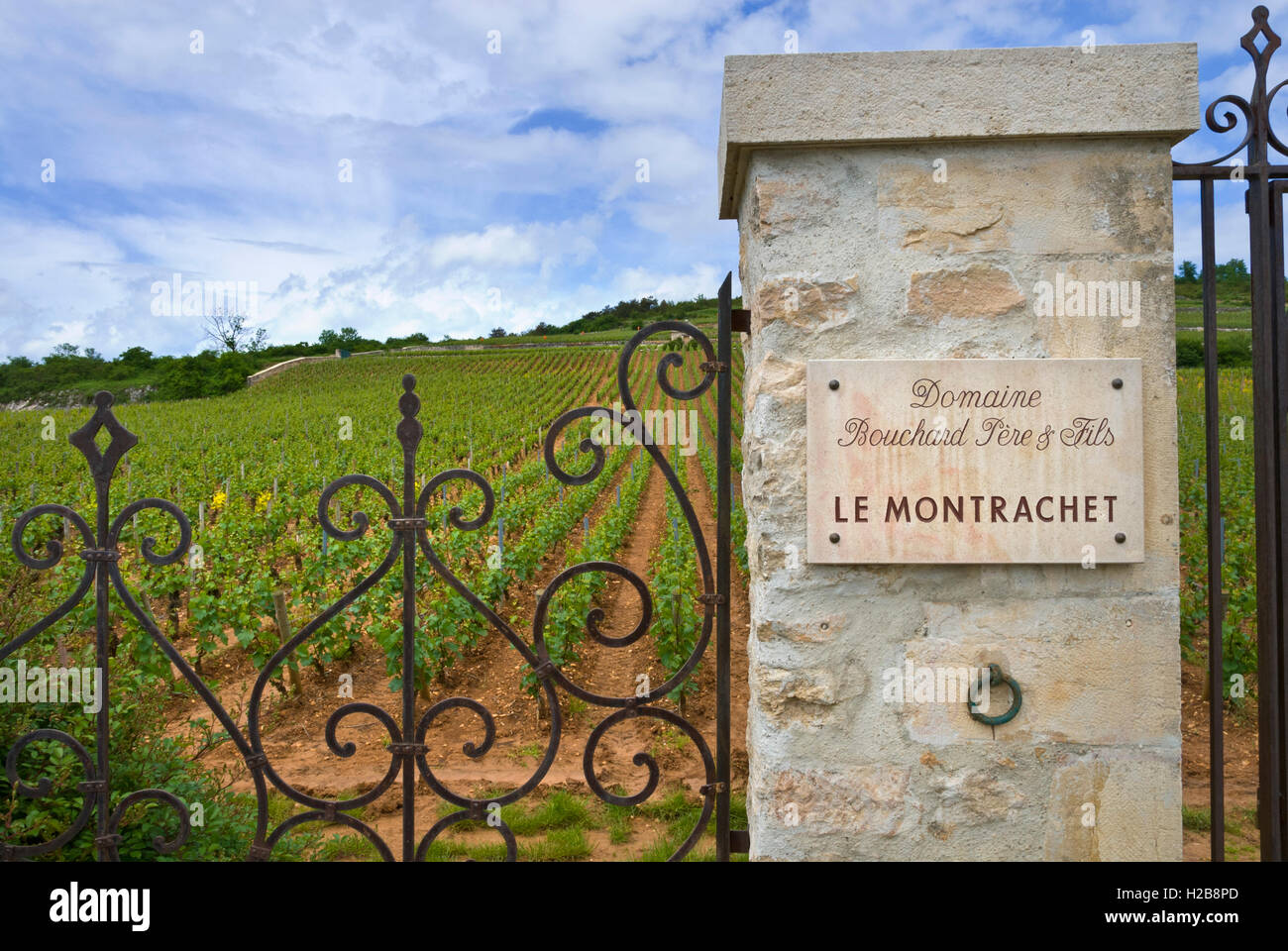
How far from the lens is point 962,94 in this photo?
1.96 m

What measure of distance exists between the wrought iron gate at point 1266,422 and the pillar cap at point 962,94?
285 mm

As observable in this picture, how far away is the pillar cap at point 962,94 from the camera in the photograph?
1.95 m

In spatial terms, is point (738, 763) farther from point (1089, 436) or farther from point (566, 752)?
point (1089, 436)

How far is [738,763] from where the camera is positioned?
4473 millimetres

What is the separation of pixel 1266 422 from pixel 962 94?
124cm

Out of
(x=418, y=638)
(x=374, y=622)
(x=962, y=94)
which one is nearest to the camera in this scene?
(x=962, y=94)

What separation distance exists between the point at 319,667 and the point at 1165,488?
5.79m

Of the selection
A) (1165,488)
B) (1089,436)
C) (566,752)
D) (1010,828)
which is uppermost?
(1089,436)

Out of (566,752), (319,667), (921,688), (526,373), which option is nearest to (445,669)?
(319,667)

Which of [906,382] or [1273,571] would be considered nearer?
[906,382]
